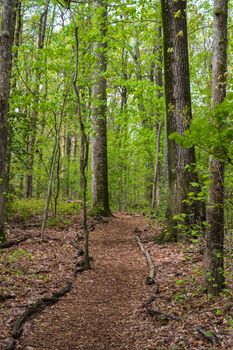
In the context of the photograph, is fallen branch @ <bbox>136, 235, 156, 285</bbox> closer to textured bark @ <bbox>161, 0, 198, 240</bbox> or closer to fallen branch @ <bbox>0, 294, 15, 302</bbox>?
textured bark @ <bbox>161, 0, 198, 240</bbox>

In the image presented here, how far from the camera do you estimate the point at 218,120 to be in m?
3.51

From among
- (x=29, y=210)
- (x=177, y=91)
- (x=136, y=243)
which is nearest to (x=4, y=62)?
(x=177, y=91)

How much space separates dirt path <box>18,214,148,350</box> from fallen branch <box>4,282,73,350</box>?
10 cm

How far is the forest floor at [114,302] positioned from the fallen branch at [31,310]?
0.08m

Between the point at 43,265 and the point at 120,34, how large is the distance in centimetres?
638

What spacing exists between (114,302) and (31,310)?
145 centimetres

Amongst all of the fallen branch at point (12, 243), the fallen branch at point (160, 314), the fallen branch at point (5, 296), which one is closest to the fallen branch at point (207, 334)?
the fallen branch at point (160, 314)

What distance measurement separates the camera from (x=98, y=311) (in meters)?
5.45

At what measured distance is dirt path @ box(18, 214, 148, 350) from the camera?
438cm

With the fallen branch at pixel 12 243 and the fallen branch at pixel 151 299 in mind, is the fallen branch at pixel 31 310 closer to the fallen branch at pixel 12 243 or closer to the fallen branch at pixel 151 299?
the fallen branch at pixel 151 299

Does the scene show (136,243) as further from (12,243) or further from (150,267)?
(12,243)

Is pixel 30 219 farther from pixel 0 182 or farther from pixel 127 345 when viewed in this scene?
pixel 127 345

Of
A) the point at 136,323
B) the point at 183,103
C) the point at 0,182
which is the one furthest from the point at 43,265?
the point at 183,103

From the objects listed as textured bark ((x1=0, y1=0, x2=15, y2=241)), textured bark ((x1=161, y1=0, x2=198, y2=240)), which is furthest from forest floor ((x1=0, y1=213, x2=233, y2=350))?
textured bark ((x1=0, y1=0, x2=15, y2=241))
